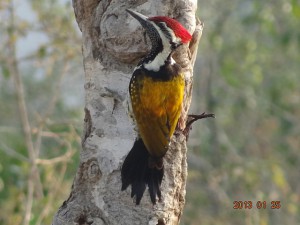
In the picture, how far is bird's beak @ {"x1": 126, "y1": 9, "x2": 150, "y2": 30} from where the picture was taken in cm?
299

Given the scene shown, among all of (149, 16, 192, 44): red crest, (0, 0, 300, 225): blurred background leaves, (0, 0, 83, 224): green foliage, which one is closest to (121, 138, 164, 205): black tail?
Result: (149, 16, 192, 44): red crest

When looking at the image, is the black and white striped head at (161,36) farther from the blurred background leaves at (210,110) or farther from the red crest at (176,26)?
the blurred background leaves at (210,110)

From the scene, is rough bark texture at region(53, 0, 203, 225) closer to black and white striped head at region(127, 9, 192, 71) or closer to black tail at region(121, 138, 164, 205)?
black tail at region(121, 138, 164, 205)

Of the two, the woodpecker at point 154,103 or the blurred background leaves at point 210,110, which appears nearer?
the woodpecker at point 154,103

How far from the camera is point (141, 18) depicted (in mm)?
3021

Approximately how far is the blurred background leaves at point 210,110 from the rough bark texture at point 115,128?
172 centimetres

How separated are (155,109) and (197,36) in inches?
21.0

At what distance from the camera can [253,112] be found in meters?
11.1

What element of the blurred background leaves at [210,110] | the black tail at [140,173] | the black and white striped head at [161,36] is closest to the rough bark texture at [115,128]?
the black tail at [140,173]

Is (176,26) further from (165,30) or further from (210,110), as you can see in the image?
(210,110)

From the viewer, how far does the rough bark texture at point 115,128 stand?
10.0ft

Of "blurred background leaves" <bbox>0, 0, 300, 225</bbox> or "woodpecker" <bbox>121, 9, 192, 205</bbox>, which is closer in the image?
"woodpecker" <bbox>121, 9, 192, 205</bbox>

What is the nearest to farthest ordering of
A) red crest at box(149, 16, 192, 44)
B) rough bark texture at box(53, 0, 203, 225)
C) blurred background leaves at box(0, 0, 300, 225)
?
red crest at box(149, 16, 192, 44)
rough bark texture at box(53, 0, 203, 225)
blurred background leaves at box(0, 0, 300, 225)

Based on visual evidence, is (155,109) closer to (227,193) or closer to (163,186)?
(163,186)
